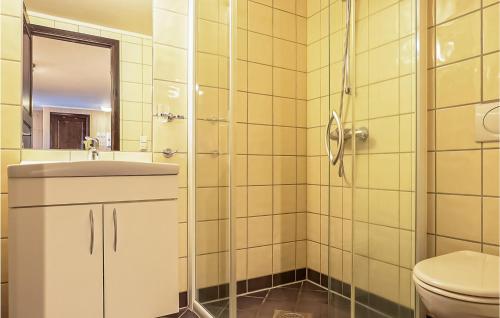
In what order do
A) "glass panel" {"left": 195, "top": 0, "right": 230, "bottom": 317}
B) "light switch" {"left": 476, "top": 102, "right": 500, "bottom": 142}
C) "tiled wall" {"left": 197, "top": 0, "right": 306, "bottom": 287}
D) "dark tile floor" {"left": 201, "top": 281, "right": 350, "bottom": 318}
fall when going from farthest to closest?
1. "tiled wall" {"left": 197, "top": 0, "right": 306, "bottom": 287}
2. "dark tile floor" {"left": 201, "top": 281, "right": 350, "bottom": 318}
3. "glass panel" {"left": 195, "top": 0, "right": 230, "bottom": 317}
4. "light switch" {"left": 476, "top": 102, "right": 500, "bottom": 142}

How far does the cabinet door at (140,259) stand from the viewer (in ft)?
4.39

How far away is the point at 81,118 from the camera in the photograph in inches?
65.6

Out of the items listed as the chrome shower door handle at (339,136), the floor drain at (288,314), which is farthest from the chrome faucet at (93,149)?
the floor drain at (288,314)

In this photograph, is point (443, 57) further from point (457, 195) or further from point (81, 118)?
point (81, 118)

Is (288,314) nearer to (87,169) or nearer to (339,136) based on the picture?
(339,136)

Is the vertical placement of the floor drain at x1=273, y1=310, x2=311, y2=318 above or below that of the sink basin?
below

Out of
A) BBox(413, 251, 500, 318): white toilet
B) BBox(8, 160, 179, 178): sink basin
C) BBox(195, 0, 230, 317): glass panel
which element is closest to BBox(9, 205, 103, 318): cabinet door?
BBox(8, 160, 179, 178): sink basin

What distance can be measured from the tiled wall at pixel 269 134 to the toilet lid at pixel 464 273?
113 cm

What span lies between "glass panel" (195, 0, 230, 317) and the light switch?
3.46ft

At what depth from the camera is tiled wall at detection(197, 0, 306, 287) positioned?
78.9 inches

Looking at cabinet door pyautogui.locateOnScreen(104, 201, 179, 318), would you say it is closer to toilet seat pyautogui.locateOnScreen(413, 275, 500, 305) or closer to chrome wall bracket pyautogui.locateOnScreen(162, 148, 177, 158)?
chrome wall bracket pyautogui.locateOnScreen(162, 148, 177, 158)

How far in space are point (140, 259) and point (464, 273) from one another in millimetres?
1255

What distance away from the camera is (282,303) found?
6.10ft

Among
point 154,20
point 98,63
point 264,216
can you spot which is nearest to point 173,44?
point 154,20
